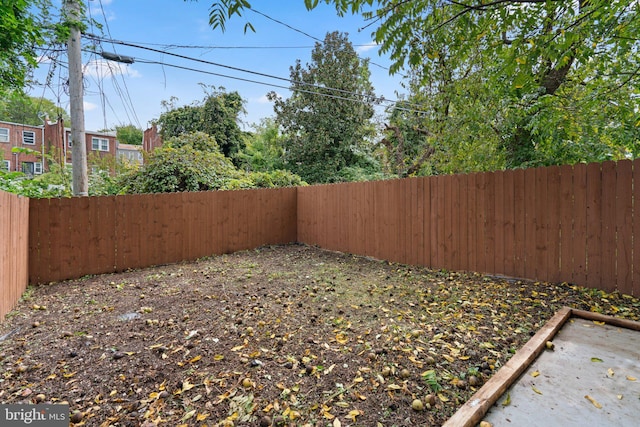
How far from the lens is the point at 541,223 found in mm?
3750

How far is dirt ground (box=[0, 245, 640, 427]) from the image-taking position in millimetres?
1705

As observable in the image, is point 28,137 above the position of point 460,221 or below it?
above

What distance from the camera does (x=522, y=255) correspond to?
3.92 m

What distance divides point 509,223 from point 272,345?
3461 mm

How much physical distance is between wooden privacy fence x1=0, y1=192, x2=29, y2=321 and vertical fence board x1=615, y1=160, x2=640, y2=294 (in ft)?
20.6

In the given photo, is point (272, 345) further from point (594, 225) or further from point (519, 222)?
point (594, 225)

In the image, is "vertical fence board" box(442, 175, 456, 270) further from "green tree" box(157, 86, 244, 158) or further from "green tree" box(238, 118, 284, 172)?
"green tree" box(157, 86, 244, 158)

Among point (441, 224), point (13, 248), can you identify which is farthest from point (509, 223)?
point (13, 248)

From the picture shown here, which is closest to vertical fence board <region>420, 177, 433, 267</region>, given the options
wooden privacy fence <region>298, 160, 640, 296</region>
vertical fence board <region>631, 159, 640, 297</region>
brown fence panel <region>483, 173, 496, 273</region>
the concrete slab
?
wooden privacy fence <region>298, 160, 640, 296</region>

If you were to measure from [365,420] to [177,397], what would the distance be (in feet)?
3.63

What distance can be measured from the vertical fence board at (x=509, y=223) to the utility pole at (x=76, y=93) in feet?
21.3

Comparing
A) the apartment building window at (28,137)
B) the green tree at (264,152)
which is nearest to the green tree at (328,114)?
the green tree at (264,152)

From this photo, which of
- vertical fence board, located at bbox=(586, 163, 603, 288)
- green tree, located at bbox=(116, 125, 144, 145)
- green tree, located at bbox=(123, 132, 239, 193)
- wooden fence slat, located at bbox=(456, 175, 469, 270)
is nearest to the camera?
vertical fence board, located at bbox=(586, 163, 603, 288)

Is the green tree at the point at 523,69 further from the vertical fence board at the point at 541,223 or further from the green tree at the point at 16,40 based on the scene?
the green tree at the point at 16,40
